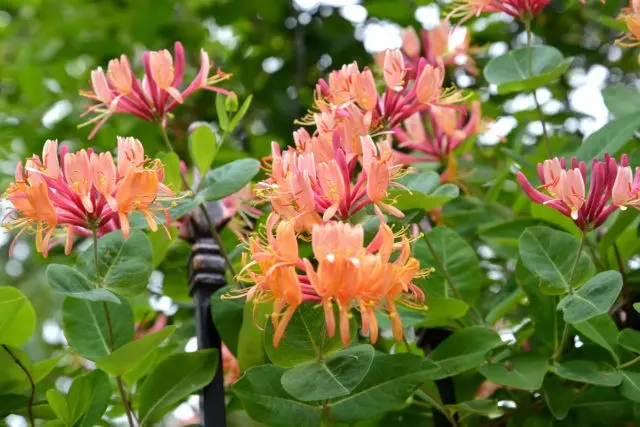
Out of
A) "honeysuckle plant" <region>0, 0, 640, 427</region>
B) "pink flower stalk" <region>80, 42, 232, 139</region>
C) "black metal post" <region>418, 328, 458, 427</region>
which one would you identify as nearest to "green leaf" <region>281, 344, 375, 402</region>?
"honeysuckle plant" <region>0, 0, 640, 427</region>

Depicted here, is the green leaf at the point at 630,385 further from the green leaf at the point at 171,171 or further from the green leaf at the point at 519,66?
the green leaf at the point at 171,171

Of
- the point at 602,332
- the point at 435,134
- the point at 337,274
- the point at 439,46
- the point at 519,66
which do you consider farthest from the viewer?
the point at 439,46

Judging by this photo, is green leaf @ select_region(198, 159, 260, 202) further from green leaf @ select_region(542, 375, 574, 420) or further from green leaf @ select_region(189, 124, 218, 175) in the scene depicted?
green leaf @ select_region(542, 375, 574, 420)

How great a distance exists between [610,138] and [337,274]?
0.42 m

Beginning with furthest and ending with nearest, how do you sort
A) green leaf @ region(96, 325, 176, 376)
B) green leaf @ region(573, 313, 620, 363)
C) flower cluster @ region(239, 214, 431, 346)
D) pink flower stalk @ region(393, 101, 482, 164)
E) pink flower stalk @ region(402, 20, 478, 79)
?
1. pink flower stalk @ region(402, 20, 478, 79)
2. pink flower stalk @ region(393, 101, 482, 164)
3. green leaf @ region(573, 313, 620, 363)
4. green leaf @ region(96, 325, 176, 376)
5. flower cluster @ region(239, 214, 431, 346)

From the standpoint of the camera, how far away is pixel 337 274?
607mm

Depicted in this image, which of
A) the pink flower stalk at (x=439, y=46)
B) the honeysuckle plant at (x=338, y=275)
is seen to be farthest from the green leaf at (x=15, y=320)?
the pink flower stalk at (x=439, y=46)

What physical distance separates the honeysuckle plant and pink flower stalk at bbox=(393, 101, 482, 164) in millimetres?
168

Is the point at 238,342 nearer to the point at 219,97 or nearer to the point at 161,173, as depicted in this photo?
the point at 161,173

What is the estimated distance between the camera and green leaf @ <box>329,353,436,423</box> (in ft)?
2.36

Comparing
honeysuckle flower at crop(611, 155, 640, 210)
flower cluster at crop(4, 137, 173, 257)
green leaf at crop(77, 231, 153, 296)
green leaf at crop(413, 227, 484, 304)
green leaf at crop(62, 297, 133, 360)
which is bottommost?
green leaf at crop(413, 227, 484, 304)

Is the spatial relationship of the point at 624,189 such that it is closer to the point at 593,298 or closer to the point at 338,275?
the point at 593,298

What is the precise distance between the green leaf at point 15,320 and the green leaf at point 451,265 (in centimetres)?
37

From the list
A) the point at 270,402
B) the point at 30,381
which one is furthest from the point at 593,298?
the point at 30,381
